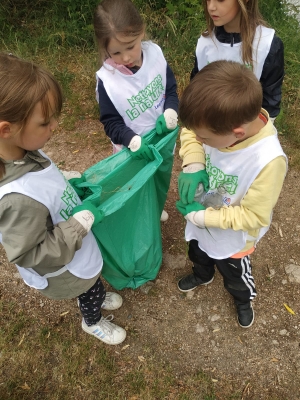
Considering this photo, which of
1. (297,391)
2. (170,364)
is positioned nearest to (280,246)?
(297,391)

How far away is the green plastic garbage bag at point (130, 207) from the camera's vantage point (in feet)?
5.81

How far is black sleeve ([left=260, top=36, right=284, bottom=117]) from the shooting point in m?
2.06

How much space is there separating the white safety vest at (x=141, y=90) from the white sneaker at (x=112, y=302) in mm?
1108

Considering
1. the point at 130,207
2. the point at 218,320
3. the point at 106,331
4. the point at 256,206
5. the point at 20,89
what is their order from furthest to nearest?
Answer: the point at 218,320, the point at 106,331, the point at 130,207, the point at 256,206, the point at 20,89

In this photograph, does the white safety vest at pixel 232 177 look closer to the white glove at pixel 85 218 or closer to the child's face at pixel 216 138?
the child's face at pixel 216 138

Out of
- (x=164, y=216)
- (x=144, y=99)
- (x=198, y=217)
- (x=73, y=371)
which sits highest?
(x=144, y=99)

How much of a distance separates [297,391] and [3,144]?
2.04 metres

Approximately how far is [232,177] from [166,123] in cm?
62

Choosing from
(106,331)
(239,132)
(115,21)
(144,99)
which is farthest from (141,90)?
(106,331)

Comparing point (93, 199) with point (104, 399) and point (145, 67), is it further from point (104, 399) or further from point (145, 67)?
point (104, 399)

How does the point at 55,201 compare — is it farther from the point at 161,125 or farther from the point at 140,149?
the point at 161,125

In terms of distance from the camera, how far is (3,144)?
1300 mm

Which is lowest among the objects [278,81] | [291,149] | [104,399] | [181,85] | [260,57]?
[104,399]

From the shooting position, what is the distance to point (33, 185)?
4.35ft
